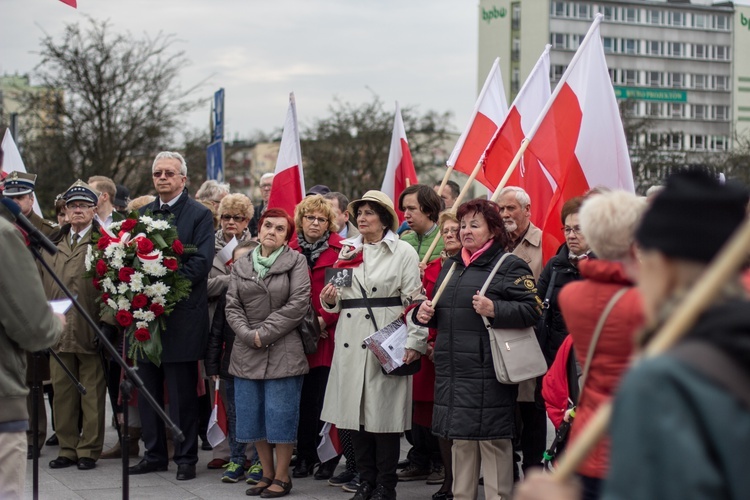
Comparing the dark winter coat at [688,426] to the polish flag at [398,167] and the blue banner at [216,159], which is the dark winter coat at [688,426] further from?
the blue banner at [216,159]

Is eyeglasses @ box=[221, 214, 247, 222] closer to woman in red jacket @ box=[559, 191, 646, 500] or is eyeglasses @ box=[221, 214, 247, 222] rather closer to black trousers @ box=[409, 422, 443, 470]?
black trousers @ box=[409, 422, 443, 470]

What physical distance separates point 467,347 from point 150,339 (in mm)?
2944

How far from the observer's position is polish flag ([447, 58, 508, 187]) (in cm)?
995

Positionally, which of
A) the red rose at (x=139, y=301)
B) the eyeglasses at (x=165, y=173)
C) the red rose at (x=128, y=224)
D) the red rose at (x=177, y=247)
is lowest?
the red rose at (x=139, y=301)

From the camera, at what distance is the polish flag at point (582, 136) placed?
8.52 metres

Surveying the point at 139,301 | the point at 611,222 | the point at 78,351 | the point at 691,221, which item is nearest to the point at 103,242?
the point at 139,301

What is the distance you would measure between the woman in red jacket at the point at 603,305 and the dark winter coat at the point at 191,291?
4.86 m

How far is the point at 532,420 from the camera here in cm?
777

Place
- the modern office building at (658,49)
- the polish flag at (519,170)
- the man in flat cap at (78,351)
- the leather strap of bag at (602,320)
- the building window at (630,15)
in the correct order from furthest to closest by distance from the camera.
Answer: the building window at (630,15)
the modern office building at (658,49)
the polish flag at (519,170)
the man in flat cap at (78,351)
the leather strap of bag at (602,320)

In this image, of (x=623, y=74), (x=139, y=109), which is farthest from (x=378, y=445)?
(x=623, y=74)

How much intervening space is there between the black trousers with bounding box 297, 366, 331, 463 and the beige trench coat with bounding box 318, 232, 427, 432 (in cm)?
79

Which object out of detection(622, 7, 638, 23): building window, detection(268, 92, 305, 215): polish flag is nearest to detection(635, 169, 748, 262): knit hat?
detection(268, 92, 305, 215): polish flag

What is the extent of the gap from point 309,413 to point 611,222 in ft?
17.0

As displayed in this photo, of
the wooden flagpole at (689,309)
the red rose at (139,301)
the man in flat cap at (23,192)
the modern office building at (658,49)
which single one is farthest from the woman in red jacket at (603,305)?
the modern office building at (658,49)
